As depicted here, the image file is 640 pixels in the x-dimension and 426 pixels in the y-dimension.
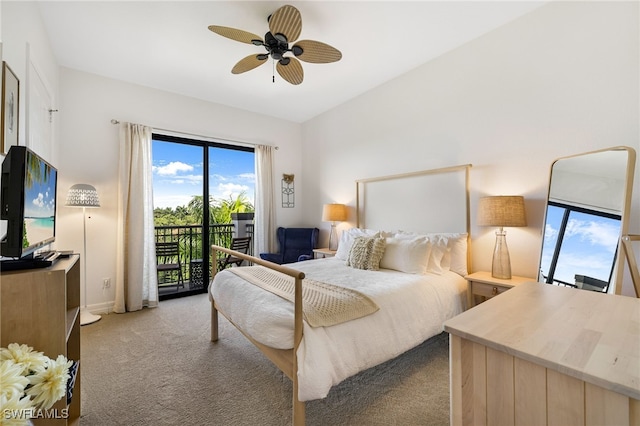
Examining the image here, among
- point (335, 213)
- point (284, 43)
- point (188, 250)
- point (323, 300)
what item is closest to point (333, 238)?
point (335, 213)

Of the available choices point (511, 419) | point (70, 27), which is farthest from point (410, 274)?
point (70, 27)

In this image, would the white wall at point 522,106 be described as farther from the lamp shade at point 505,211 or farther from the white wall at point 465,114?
the lamp shade at point 505,211

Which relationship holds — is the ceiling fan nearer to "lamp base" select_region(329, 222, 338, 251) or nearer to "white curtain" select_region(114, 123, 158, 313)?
"white curtain" select_region(114, 123, 158, 313)

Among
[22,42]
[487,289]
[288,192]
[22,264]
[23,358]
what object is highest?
[22,42]

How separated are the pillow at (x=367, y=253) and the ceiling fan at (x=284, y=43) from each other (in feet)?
5.86

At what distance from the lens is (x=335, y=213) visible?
396 centimetres

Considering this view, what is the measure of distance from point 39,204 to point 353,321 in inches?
68.9

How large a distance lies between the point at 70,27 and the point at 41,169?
214cm

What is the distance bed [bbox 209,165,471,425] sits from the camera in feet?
4.81

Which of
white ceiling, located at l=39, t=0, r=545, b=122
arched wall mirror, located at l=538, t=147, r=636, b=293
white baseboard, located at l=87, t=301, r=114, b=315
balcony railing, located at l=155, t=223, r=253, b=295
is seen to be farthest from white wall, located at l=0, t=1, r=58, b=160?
arched wall mirror, located at l=538, t=147, r=636, b=293

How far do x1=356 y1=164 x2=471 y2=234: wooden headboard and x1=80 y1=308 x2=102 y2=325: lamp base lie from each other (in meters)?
3.34

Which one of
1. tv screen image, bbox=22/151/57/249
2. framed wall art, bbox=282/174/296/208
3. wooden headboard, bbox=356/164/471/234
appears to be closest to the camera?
tv screen image, bbox=22/151/57/249

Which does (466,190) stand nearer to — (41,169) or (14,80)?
(41,169)

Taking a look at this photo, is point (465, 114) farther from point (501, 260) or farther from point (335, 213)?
point (335, 213)
